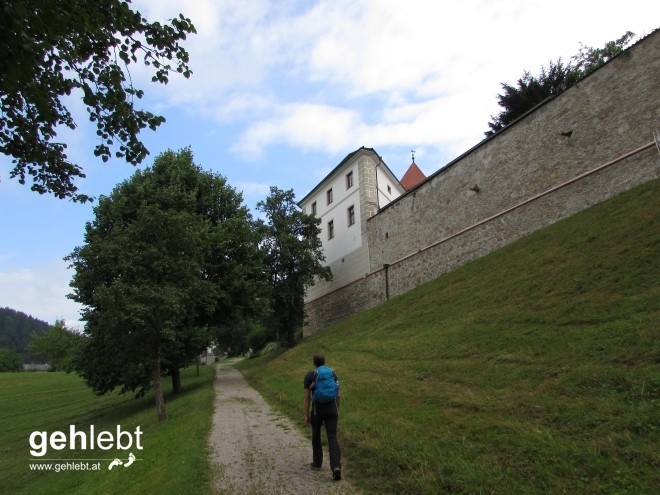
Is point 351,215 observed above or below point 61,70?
above

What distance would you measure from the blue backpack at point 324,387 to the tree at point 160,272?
6652 mm

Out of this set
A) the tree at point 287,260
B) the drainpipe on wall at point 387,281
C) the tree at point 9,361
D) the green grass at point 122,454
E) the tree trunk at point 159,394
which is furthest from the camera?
the tree at point 9,361

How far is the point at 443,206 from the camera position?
24.9 m

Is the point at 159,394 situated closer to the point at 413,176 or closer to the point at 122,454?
the point at 122,454

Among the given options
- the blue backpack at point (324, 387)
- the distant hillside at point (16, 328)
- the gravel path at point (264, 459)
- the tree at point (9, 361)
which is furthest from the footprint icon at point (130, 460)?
the distant hillside at point (16, 328)

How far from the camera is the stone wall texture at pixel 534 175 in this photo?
1627 cm

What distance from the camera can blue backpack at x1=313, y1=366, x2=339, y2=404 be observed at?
20.5 feet

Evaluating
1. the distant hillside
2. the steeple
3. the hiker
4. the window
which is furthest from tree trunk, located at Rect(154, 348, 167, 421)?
the distant hillside

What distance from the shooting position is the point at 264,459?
7.08 metres

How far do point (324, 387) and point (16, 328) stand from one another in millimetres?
188827

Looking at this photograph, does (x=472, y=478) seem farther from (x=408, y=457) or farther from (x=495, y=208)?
(x=495, y=208)

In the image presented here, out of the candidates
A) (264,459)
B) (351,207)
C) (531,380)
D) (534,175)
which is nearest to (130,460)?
(264,459)

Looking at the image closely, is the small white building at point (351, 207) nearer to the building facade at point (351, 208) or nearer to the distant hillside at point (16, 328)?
the building facade at point (351, 208)

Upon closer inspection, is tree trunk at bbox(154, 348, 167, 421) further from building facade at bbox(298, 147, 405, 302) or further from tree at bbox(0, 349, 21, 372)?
tree at bbox(0, 349, 21, 372)
